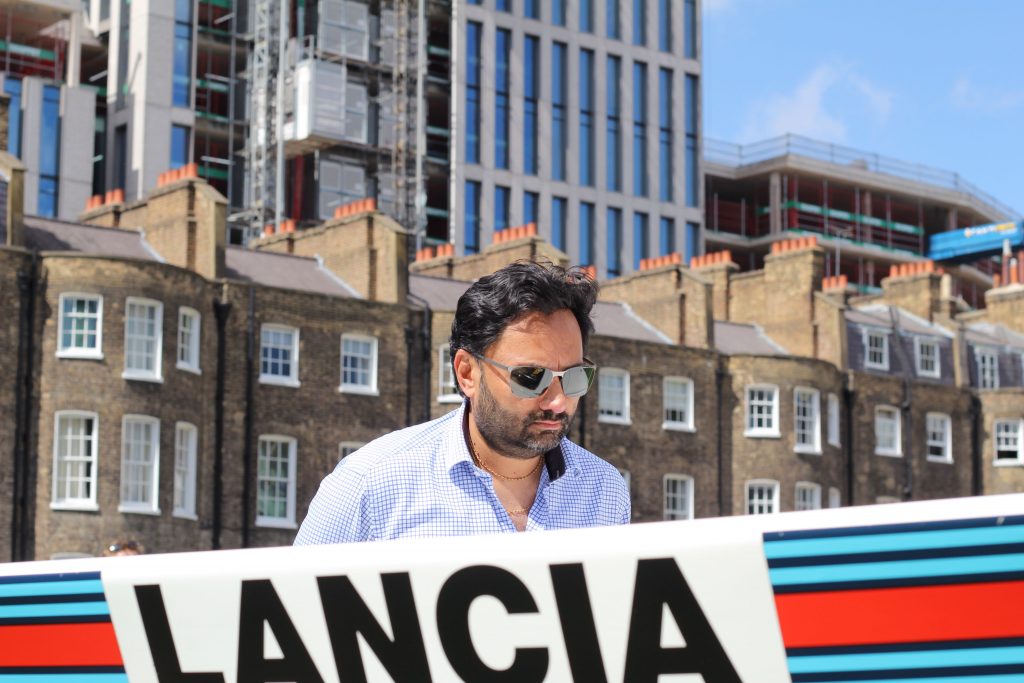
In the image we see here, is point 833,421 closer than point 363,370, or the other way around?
point 363,370

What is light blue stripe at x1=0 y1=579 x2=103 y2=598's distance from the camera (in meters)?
3.54

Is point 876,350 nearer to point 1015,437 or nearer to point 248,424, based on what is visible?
point 1015,437

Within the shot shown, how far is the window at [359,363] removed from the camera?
1597 inches

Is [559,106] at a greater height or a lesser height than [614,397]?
greater

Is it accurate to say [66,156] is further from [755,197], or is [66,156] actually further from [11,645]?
[11,645]

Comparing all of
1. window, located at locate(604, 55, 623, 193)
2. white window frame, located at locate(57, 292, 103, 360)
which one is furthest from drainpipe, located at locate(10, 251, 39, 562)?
window, located at locate(604, 55, 623, 193)

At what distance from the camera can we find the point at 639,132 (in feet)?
244

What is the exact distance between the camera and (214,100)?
70.8 m

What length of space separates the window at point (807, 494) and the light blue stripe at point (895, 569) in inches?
1789

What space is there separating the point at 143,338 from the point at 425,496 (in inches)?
1296

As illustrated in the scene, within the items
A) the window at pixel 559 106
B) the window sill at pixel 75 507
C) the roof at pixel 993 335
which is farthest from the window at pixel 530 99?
the window sill at pixel 75 507

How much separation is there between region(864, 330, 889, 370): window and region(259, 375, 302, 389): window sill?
1960 cm

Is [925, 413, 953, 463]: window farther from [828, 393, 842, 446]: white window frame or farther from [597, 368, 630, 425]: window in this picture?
[597, 368, 630, 425]: window

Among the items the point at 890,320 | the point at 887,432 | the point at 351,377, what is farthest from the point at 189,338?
the point at 890,320
